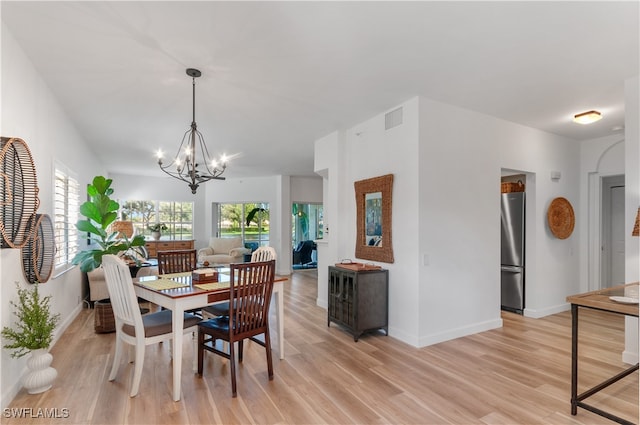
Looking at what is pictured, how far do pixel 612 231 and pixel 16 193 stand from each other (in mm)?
7933

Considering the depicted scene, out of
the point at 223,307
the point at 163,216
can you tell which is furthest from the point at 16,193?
the point at 163,216

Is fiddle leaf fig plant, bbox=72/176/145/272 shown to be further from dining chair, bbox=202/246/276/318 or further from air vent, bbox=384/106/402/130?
air vent, bbox=384/106/402/130

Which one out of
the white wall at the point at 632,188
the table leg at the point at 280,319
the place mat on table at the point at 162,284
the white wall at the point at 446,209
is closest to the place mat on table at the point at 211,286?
the place mat on table at the point at 162,284

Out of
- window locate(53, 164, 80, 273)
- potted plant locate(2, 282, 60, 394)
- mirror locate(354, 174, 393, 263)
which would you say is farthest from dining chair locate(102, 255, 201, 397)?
mirror locate(354, 174, 393, 263)

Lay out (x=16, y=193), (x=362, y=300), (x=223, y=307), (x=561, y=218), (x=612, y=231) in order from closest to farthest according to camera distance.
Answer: (x=16, y=193) < (x=223, y=307) < (x=362, y=300) < (x=561, y=218) < (x=612, y=231)

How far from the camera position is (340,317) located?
4.12 metres

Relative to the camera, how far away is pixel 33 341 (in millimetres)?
2506

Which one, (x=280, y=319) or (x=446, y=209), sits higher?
(x=446, y=209)

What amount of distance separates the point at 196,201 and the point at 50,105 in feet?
21.3

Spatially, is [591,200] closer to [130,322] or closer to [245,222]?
[130,322]

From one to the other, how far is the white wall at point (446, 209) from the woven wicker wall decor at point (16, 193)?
339 centimetres

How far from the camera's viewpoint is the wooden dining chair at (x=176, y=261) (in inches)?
151

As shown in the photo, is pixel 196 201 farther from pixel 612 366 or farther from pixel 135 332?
pixel 612 366

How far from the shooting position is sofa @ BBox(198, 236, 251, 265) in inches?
340
